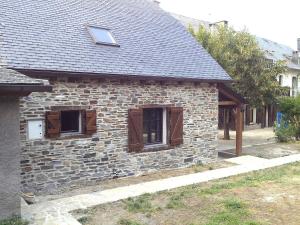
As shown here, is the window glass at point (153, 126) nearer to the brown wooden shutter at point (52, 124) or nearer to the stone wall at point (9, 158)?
the brown wooden shutter at point (52, 124)

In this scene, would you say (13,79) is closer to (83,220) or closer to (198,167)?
(83,220)

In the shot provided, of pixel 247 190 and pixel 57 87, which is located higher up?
pixel 57 87

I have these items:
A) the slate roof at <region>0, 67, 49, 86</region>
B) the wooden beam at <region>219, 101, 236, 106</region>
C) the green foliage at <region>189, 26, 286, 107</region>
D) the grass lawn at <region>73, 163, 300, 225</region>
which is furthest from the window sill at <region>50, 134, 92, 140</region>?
the green foliage at <region>189, 26, 286, 107</region>

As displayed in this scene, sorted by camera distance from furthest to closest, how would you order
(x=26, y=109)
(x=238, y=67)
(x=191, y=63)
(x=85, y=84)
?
(x=238, y=67) → (x=191, y=63) → (x=85, y=84) → (x=26, y=109)

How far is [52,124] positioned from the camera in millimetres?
8609

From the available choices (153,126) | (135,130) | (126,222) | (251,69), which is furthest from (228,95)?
(126,222)

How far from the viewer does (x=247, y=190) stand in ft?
28.0

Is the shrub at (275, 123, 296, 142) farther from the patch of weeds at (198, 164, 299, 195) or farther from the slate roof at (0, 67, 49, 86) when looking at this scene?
the slate roof at (0, 67, 49, 86)

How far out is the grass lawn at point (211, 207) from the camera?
257 inches

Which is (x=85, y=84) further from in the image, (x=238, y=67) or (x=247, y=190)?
(x=238, y=67)

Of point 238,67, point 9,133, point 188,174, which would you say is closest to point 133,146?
point 188,174

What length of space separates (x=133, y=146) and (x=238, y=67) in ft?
33.3

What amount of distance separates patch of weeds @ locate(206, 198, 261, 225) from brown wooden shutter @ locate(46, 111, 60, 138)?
4529 millimetres

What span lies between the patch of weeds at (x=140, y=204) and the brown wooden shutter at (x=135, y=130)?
2395 mm
